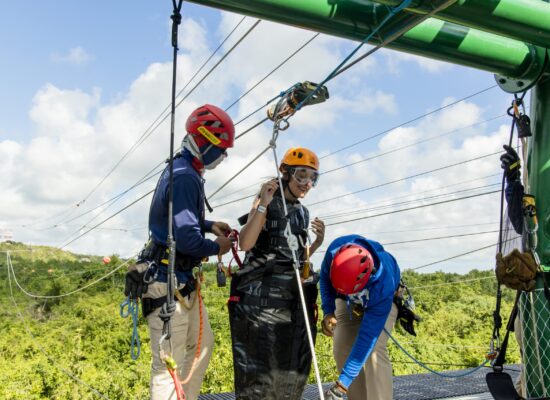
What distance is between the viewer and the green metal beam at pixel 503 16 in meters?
2.35

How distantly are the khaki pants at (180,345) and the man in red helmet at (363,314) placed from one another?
2.60 ft

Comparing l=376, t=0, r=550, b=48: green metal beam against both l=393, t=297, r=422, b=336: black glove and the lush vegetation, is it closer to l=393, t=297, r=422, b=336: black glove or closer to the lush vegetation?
l=393, t=297, r=422, b=336: black glove

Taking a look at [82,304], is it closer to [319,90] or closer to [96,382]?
A: [96,382]

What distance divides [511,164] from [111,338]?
14.5 meters

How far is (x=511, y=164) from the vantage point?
2.90 m

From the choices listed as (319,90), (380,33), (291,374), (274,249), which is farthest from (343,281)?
(380,33)

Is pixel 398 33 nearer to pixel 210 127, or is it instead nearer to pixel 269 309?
pixel 210 127

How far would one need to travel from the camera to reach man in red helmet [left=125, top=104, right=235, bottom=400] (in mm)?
2777

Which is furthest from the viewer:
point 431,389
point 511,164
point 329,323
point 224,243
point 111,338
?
point 111,338

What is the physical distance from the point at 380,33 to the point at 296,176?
45.9 inches

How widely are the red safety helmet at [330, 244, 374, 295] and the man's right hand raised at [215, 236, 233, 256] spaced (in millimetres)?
654

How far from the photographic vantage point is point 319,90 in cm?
304

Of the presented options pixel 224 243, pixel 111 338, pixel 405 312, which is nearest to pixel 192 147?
pixel 224 243

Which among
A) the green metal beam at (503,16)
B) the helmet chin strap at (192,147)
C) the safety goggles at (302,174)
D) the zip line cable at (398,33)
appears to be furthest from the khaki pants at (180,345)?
the green metal beam at (503,16)
